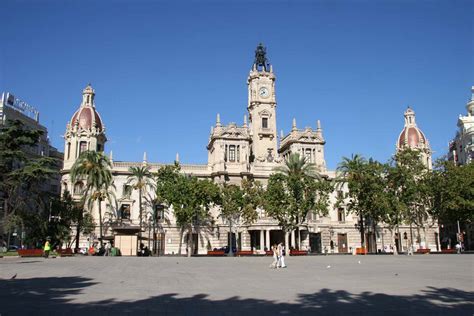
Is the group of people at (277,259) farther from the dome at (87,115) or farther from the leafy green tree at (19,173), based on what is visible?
the dome at (87,115)

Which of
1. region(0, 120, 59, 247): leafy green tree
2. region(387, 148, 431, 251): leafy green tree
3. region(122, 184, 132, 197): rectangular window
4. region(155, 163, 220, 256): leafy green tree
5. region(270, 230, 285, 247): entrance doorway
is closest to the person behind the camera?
region(0, 120, 59, 247): leafy green tree

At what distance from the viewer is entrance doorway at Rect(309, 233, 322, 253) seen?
73562 millimetres

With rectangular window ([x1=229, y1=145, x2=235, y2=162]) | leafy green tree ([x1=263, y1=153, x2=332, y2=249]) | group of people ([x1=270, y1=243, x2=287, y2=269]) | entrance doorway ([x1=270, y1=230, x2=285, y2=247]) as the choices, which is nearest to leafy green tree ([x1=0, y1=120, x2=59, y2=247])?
leafy green tree ([x1=263, y1=153, x2=332, y2=249])

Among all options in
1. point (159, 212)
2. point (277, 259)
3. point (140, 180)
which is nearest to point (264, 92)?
point (159, 212)

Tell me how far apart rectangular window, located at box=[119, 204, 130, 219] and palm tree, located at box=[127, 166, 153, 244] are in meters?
1.84

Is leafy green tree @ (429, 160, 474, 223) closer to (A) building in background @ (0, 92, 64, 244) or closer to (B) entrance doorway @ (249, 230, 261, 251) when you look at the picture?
(B) entrance doorway @ (249, 230, 261, 251)

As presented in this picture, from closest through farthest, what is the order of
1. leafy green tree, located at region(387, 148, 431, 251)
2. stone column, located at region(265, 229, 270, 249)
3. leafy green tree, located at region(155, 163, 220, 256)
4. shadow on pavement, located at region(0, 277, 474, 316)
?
shadow on pavement, located at region(0, 277, 474, 316), leafy green tree, located at region(155, 163, 220, 256), leafy green tree, located at region(387, 148, 431, 251), stone column, located at region(265, 229, 270, 249)

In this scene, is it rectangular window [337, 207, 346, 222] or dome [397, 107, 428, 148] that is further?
dome [397, 107, 428, 148]

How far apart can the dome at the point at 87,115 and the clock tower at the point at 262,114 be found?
85.8 feet

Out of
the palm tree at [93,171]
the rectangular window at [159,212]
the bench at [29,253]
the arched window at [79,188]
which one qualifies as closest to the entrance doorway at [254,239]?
the rectangular window at [159,212]

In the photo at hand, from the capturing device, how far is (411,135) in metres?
88.9

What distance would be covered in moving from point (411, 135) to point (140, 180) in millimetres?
53580

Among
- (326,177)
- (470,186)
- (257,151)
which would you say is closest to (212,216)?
(257,151)

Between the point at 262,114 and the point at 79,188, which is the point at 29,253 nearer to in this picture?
the point at 79,188
